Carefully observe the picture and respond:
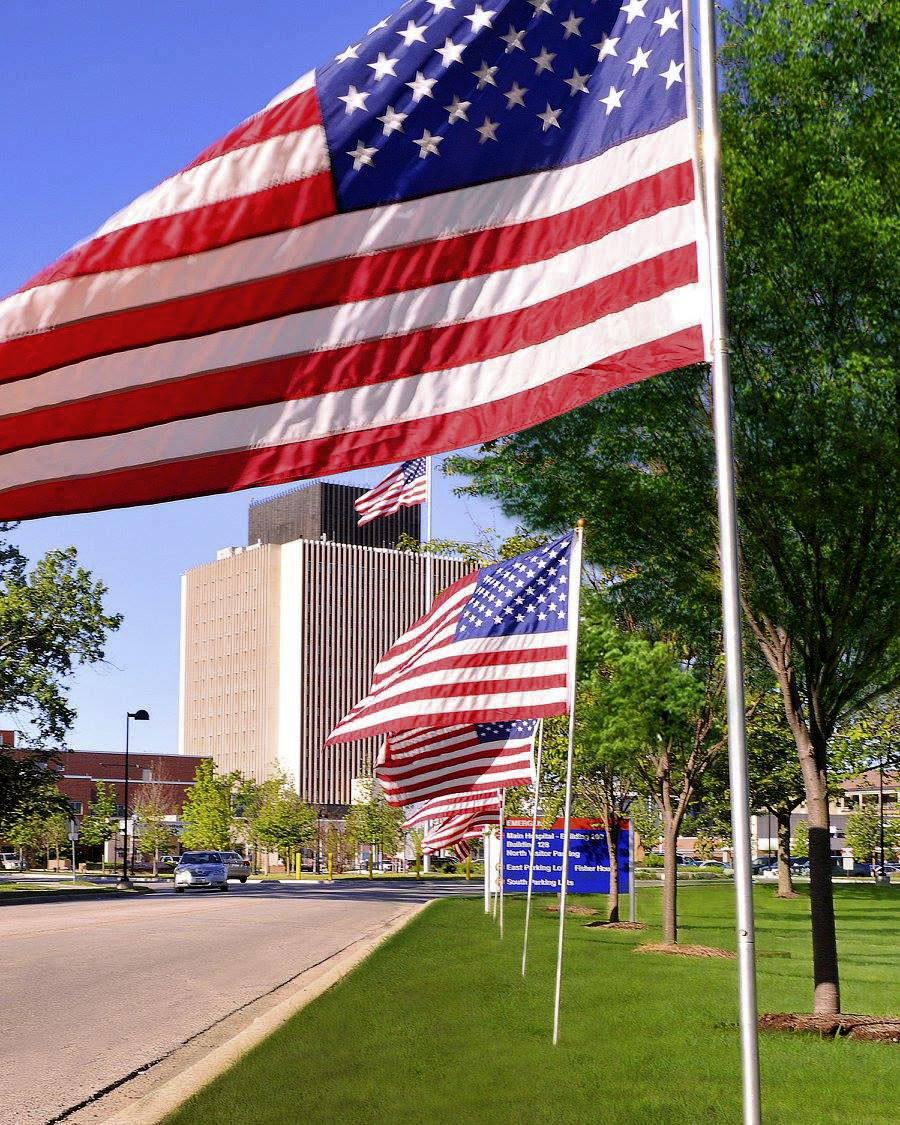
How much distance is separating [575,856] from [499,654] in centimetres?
2271

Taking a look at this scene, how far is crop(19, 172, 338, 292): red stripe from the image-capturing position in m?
6.69

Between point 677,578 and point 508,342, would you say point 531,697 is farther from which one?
point 508,342

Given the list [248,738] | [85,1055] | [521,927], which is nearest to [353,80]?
[85,1055]

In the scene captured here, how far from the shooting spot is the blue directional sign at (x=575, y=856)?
113 ft

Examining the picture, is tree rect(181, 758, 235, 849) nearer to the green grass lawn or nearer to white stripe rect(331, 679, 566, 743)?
the green grass lawn

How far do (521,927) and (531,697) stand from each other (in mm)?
16788

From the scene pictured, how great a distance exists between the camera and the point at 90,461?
705 cm

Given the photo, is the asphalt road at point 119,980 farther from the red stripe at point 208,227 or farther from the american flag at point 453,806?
the red stripe at point 208,227

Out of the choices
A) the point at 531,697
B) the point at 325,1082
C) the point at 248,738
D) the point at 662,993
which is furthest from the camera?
the point at 248,738

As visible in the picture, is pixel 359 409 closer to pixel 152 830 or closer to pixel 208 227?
pixel 208 227

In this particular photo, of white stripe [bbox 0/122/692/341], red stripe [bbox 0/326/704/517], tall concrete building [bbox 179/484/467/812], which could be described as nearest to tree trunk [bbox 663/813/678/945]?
red stripe [bbox 0/326/704/517]

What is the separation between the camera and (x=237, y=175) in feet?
21.9

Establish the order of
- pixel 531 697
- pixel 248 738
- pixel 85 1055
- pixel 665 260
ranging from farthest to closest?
pixel 248 738 < pixel 531 697 < pixel 85 1055 < pixel 665 260

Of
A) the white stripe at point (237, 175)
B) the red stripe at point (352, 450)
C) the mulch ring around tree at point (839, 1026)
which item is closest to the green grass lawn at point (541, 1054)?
the mulch ring around tree at point (839, 1026)
